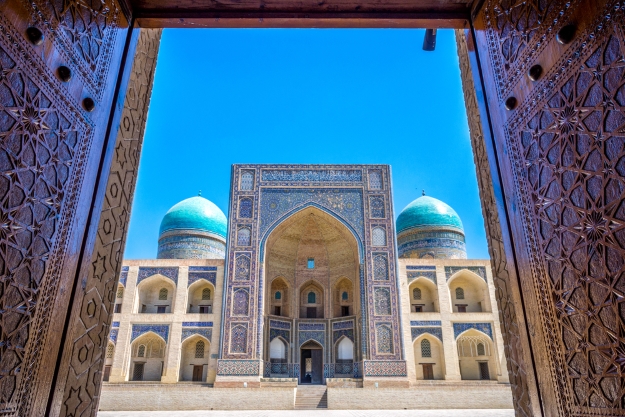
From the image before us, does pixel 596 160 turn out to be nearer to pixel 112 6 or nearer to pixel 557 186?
pixel 557 186

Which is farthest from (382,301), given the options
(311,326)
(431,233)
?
(431,233)

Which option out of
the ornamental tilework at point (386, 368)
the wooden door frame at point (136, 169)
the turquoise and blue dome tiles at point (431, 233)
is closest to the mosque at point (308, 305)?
the ornamental tilework at point (386, 368)

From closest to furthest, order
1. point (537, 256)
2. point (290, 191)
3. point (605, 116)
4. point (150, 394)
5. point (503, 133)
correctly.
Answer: point (605, 116)
point (537, 256)
point (503, 133)
point (150, 394)
point (290, 191)

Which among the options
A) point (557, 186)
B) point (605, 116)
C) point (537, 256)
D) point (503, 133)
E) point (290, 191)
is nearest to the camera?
point (605, 116)

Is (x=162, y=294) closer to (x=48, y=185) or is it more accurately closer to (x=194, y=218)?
(x=194, y=218)

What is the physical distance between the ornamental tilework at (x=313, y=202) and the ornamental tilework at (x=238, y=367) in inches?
186

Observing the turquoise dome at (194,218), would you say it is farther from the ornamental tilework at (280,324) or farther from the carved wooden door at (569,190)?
the carved wooden door at (569,190)

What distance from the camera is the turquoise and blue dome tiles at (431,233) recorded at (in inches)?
835

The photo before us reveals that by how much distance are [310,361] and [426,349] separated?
4.43 metres

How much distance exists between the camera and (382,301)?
1588cm

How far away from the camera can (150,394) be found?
515 inches

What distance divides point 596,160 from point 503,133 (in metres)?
0.65

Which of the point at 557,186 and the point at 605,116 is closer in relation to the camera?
the point at 605,116

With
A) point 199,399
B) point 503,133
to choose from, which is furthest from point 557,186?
point 199,399
